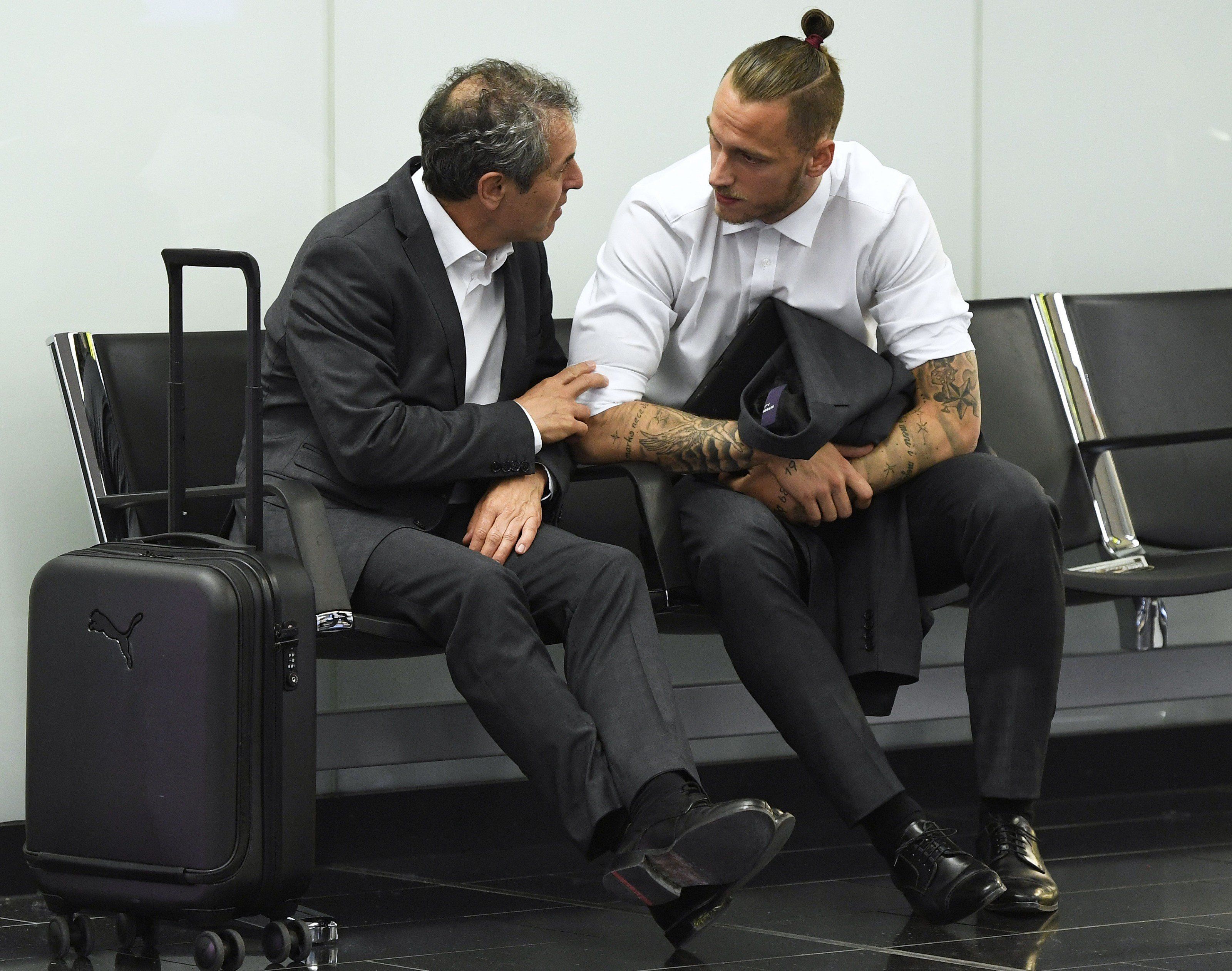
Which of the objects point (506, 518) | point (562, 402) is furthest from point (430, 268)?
point (506, 518)

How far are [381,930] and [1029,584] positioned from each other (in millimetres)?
1120

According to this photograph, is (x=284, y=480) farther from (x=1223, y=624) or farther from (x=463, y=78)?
(x=1223, y=624)

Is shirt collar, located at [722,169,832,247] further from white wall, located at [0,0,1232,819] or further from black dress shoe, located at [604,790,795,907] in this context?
black dress shoe, located at [604,790,795,907]

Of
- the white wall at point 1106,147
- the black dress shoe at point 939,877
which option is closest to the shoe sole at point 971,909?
the black dress shoe at point 939,877

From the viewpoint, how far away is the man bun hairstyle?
2.56m

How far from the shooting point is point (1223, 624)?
3.77m

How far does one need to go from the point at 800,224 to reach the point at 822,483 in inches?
20.0

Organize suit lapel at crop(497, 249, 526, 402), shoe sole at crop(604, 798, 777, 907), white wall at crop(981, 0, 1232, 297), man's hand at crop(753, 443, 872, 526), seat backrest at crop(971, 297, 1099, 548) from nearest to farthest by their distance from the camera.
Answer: shoe sole at crop(604, 798, 777, 907), man's hand at crop(753, 443, 872, 526), suit lapel at crop(497, 249, 526, 402), seat backrest at crop(971, 297, 1099, 548), white wall at crop(981, 0, 1232, 297)

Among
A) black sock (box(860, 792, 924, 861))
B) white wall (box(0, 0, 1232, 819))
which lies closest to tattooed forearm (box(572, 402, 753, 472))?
black sock (box(860, 792, 924, 861))

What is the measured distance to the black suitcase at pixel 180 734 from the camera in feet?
6.38

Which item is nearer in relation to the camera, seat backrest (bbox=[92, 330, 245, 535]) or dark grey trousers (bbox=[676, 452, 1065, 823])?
dark grey trousers (bbox=[676, 452, 1065, 823])

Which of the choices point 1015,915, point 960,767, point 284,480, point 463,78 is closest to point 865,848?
point 960,767

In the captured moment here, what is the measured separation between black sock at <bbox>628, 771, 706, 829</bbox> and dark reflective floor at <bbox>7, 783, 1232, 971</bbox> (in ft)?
0.68

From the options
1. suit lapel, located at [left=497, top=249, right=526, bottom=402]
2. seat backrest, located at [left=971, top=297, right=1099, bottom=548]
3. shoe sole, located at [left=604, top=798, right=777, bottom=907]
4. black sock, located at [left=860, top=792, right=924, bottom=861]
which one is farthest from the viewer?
seat backrest, located at [left=971, top=297, right=1099, bottom=548]
